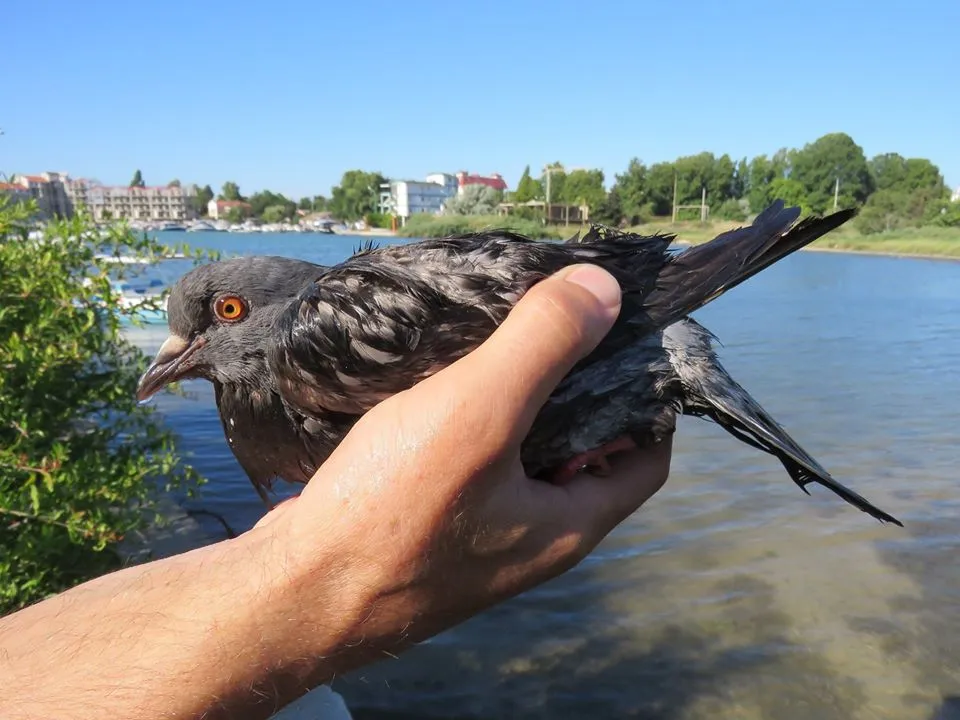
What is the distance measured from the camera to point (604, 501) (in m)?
2.63

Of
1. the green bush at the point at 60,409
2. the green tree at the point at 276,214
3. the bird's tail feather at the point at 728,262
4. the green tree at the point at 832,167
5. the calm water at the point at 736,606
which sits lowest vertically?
the calm water at the point at 736,606

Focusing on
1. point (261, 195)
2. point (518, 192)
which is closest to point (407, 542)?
point (518, 192)

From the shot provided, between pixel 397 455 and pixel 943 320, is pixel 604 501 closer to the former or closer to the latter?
pixel 397 455

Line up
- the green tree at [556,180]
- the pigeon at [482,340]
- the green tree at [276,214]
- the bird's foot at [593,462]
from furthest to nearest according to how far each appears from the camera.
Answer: the green tree at [276,214] → the green tree at [556,180] → the bird's foot at [593,462] → the pigeon at [482,340]

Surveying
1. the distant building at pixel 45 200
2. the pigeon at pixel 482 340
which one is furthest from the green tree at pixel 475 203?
the pigeon at pixel 482 340

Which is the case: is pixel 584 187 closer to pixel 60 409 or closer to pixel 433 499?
pixel 60 409

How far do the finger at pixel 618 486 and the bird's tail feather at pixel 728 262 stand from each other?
21.6 inches

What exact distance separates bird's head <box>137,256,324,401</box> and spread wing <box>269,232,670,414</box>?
0.40m

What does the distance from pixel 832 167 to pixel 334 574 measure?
112147 mm

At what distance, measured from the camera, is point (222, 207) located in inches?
6393

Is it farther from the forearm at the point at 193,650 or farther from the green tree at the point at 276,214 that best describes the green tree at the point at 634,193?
the green tree at the point at 276,214

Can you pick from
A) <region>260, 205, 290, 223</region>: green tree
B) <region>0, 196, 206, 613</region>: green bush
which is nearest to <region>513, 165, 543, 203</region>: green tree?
<region>0, 196, 206, 613</region>: green bush

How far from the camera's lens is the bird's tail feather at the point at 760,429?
2756mm

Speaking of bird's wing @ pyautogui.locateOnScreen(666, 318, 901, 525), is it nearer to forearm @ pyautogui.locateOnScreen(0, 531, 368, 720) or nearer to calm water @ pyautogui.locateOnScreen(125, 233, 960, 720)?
forearm @ pyautogui.locateOnScreen(0, 531, 368, 720)
